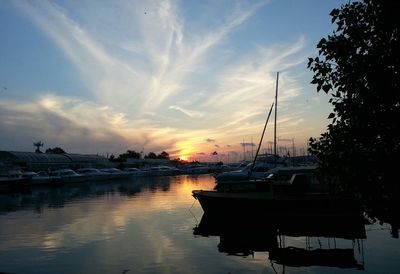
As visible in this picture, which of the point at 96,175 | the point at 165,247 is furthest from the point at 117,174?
the point at 165,247

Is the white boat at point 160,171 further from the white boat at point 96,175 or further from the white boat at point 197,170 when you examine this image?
the white boat at point 96,175

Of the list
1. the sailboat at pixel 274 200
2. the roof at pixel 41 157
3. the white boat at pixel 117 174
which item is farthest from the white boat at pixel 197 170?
the sailboat at pixel 274 200

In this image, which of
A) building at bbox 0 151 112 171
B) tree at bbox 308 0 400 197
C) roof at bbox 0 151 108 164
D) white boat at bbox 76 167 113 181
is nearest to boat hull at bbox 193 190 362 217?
tree at bbox 308 0 400 197

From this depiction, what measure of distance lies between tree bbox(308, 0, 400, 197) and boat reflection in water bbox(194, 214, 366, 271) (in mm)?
9582

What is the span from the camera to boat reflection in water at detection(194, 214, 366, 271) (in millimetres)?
17500

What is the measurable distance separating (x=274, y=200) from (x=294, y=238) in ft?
11.1

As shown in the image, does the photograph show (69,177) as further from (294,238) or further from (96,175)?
(294,238)

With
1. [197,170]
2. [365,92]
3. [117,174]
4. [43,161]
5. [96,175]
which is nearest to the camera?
[365,92]

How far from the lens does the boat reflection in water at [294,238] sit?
17500 mm

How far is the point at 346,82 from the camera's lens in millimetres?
7492

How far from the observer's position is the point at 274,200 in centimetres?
2477

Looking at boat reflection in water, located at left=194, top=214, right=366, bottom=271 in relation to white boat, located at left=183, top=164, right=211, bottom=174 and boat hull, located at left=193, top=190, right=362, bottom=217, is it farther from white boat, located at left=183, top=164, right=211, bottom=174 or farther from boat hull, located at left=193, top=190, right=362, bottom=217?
white boat, located at left=183, top=164, right=211, bottom=174

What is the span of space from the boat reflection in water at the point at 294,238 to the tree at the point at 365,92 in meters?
9.58

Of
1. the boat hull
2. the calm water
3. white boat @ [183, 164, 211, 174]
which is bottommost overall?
the calm water
